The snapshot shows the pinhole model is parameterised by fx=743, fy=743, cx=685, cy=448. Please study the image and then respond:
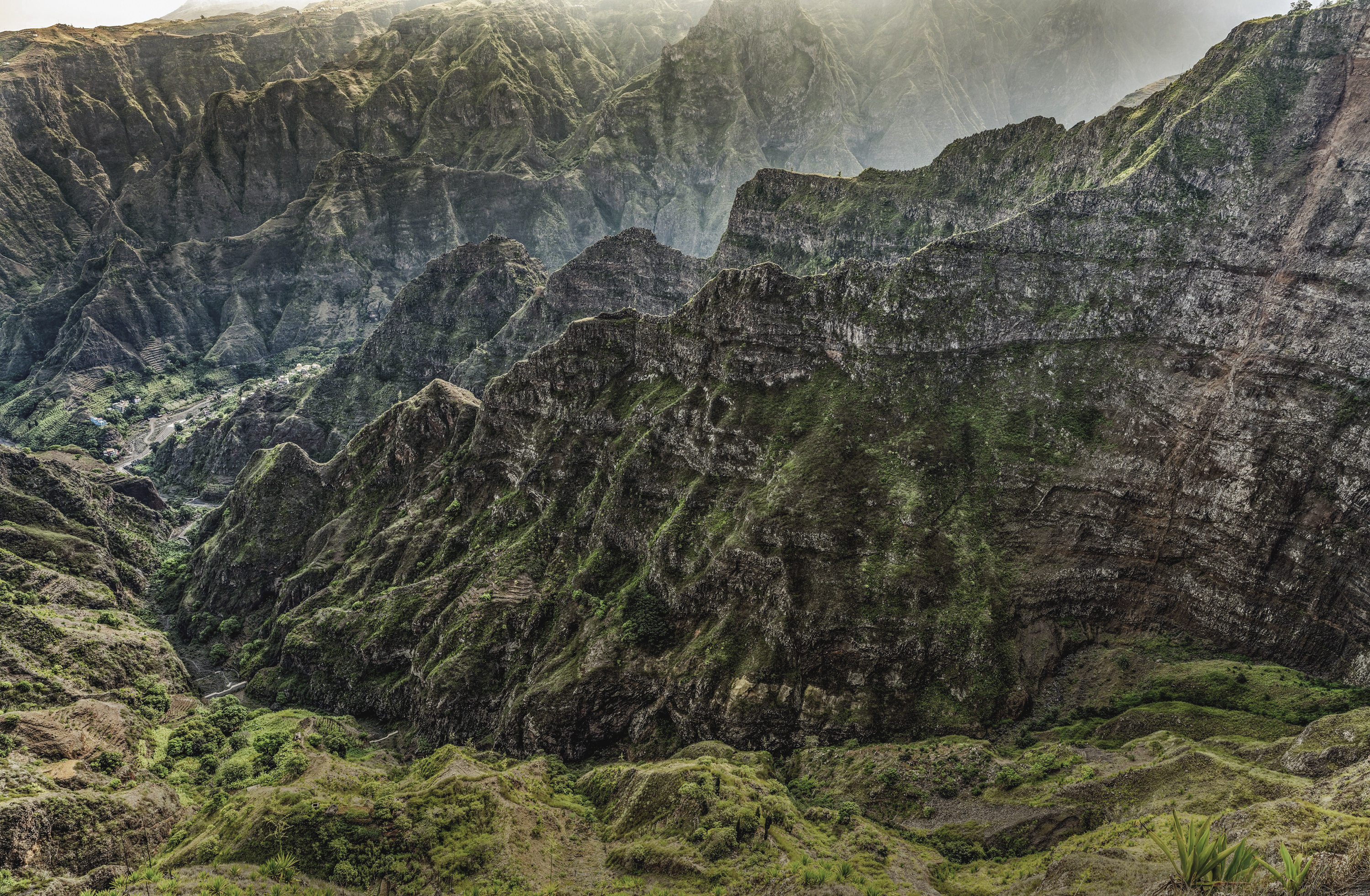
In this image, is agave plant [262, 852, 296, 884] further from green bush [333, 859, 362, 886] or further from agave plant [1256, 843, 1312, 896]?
agave plant [1256, 843, 1312, 896]

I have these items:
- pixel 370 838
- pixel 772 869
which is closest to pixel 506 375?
pixel 370 838

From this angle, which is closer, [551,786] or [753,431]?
[551,786]

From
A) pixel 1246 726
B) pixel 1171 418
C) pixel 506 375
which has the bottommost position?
pixel 1246 726

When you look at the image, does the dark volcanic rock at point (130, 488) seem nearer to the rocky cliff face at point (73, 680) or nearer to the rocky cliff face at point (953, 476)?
the rocky cliff face at point (73, 680)

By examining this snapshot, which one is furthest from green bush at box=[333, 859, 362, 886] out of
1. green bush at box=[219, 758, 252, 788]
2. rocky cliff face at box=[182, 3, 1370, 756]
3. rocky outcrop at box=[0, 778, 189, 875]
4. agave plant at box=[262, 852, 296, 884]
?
green bush at box=[219, 758, 252, 788]

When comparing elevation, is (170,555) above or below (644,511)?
below

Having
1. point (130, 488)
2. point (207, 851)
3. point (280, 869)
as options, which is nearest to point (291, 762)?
point (207, 851)

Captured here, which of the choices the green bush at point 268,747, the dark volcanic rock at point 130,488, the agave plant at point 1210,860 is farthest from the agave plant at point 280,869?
the dark volcanic rock at point 130,488

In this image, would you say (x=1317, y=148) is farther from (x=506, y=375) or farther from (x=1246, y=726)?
(x=506, y=375)

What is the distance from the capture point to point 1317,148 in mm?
88750

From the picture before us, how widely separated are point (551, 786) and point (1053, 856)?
48.0 meters

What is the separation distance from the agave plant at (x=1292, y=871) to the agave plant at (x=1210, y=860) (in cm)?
83

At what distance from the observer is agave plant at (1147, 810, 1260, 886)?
34.6 m

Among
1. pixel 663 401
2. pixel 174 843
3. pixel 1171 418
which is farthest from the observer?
pixel 663 401
